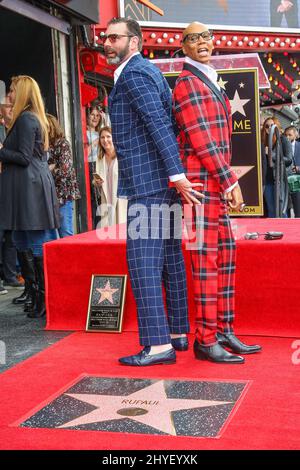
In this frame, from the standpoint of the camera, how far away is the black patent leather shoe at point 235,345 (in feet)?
13.2

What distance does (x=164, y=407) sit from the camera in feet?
10.3

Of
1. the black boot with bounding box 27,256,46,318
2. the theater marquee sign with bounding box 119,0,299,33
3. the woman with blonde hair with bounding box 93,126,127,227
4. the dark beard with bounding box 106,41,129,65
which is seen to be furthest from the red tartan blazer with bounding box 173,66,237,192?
the theater marquee sign with bounding box 119,0,299,33

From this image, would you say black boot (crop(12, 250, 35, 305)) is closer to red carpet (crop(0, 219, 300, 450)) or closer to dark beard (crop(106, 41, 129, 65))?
red carpet (crop(0, 219, 300, 450))

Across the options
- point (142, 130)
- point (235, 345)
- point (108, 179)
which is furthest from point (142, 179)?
point (108, 179)

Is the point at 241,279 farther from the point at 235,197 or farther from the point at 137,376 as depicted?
the point at 137,376

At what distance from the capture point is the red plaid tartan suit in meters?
3.74

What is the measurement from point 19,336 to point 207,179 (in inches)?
70.8

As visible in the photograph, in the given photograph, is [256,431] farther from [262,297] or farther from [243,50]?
[243,50]

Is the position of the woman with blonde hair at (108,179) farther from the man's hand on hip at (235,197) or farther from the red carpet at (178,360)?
the man's hand on hip at (235,197)

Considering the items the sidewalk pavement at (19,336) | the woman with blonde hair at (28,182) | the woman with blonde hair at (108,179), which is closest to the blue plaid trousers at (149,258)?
the sidewalk pavement at (19,336)

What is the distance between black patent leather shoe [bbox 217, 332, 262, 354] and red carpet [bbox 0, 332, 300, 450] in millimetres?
48
